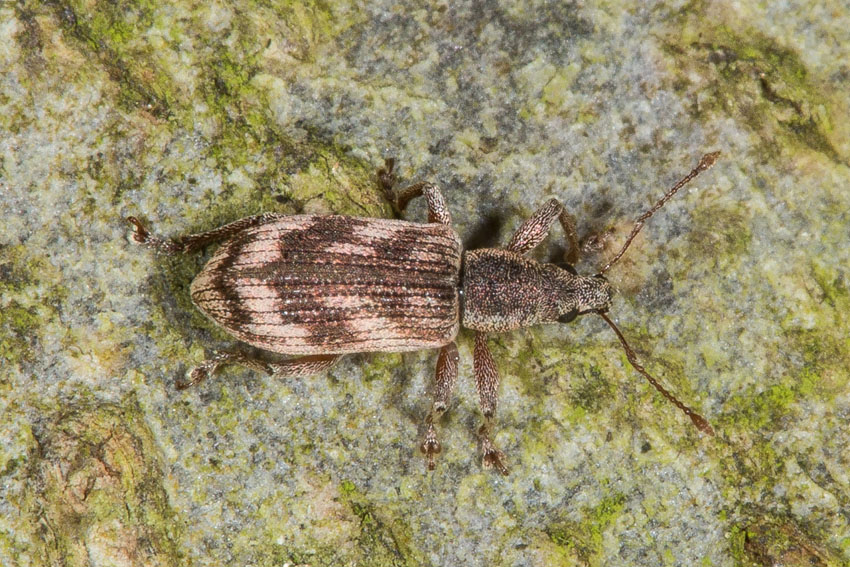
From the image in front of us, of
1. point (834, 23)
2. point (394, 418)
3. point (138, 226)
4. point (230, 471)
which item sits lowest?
point (230, 471)

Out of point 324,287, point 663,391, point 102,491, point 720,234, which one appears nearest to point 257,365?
point 324,287

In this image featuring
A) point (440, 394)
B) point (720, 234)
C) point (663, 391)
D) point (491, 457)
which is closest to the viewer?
point (663, 391)

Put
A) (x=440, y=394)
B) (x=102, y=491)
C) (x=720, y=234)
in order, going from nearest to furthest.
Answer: (x=102, y=491) < (x=440, y=394) < (x=720, y=234)

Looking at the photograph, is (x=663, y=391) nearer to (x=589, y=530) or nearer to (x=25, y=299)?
(x=589, y=530)

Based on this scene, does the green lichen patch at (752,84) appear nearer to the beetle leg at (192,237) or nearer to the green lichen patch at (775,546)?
the green lichen patch at (775,546)

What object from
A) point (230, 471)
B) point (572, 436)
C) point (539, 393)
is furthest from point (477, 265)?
point (230, 471)

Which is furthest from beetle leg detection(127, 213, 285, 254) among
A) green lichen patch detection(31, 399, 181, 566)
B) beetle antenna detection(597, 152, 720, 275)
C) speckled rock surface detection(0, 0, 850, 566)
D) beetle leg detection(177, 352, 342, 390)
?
beetle antenna detection(597, 152, 720, 275)

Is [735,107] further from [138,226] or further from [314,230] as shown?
[138,226]
